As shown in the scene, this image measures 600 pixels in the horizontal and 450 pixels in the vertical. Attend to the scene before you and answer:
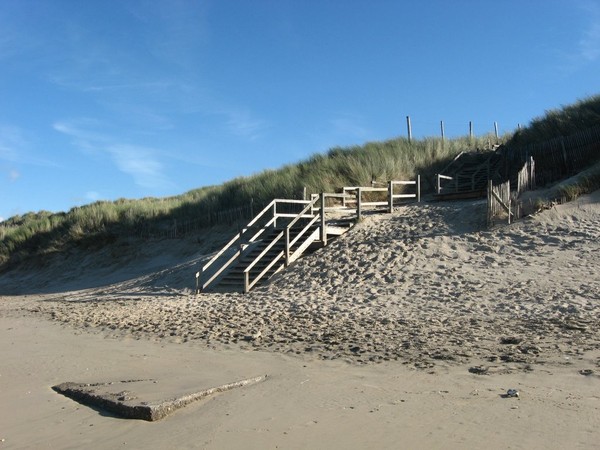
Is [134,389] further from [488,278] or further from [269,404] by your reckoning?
[488,278]

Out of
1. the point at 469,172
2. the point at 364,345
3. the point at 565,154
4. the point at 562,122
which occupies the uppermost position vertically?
the point at 562,122

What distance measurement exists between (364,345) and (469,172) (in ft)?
58.1

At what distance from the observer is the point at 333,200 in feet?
68.7

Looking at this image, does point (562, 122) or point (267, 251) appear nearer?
point (267, 251)

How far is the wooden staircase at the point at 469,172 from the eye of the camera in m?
22.4

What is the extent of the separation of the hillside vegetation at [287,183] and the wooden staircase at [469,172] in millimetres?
565

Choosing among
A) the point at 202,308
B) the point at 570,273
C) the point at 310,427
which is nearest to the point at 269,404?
the point at 310,427

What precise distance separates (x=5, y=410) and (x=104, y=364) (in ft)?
6.51

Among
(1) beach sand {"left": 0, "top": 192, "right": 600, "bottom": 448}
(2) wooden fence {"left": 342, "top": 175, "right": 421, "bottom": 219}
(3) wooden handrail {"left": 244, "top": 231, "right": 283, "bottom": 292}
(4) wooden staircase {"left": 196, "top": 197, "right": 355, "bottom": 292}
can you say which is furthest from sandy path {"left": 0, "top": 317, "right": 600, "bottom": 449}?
(2) wooden fence {"left": 342, "top": 175, "right": 421, "bottom": 219}

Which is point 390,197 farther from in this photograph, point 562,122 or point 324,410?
point 324,410

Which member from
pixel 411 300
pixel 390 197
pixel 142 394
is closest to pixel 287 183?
pixel 390 197

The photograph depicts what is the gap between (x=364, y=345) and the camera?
27.5ft

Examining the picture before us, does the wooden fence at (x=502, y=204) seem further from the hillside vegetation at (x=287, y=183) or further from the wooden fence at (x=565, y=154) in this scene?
the hillside vegetation at (x=287, y=183)

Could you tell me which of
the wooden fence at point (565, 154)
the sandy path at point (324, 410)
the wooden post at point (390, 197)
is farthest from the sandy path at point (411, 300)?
the wooden fence at point (565, 154)
